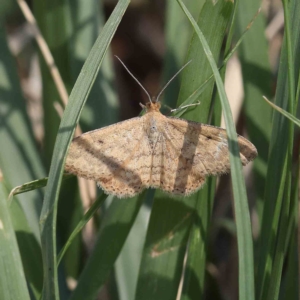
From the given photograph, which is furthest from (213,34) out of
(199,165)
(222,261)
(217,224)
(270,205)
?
(222,261)

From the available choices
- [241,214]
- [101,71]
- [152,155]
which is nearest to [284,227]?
[241,214]

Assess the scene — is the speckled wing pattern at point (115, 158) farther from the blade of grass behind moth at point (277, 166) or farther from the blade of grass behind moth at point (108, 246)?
the blade of grass behind moth at point (277, 166)

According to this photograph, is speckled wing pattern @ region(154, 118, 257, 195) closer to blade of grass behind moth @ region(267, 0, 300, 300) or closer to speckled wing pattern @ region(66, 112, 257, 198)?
speckled wing pattern @ region(66, 112, 257, 198)

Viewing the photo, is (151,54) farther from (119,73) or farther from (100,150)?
(100,150)

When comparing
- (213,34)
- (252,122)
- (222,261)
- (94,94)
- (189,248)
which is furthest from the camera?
(222,261)

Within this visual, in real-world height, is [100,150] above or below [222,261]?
above

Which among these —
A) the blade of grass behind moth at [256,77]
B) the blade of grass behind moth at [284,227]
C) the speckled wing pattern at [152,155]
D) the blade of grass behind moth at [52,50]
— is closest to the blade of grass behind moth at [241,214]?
the blade of grass behind moth at [284,227]

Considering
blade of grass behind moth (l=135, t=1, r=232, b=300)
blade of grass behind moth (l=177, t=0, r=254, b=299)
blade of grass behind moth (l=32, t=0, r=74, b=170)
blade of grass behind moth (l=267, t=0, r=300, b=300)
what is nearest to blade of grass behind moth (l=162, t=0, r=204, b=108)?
blade of grass behind moth (l=32, t=0, r=74, b=170)
